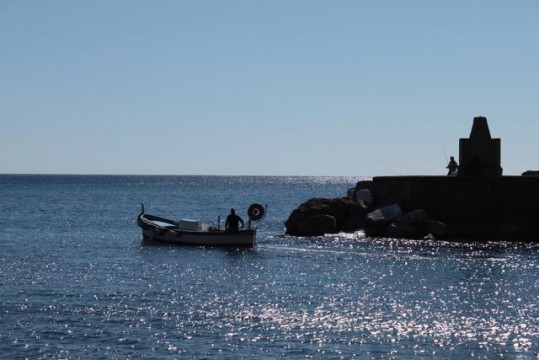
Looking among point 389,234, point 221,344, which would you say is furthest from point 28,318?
point 389,234

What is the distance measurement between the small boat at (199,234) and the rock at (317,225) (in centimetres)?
429

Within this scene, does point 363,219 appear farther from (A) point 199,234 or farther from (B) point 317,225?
(A) point 199,234

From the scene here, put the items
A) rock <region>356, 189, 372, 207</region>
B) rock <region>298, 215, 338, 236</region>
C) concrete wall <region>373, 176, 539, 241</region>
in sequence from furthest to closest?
1. rock <region>356, 189, 372, 207</region>
2. rock <region>298, 215, 338, 236</region>
3. concrete wall <region>373, 176, 539, 241</region>

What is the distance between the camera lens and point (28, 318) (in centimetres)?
2005

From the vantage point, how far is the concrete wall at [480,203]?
124ft

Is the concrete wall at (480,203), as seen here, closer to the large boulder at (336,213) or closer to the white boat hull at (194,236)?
the large boulder at (336,213)

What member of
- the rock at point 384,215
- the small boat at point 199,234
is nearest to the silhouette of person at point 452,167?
the rock at point 384,215

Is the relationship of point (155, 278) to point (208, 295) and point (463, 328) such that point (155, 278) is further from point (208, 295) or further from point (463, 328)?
point (463, 328)

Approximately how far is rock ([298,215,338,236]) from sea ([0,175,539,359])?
265 cm

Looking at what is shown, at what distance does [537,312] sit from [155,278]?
1184cm

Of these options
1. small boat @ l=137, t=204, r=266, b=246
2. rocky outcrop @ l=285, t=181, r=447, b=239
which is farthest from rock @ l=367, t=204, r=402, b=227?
small boat @ l=137, t=204, r=266, b=246

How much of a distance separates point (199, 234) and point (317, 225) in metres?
7.13

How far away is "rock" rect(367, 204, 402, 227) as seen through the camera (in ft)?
133

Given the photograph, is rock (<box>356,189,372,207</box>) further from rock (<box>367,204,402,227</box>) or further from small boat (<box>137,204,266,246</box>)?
small boat (<box>137,204,266,246</box>)
